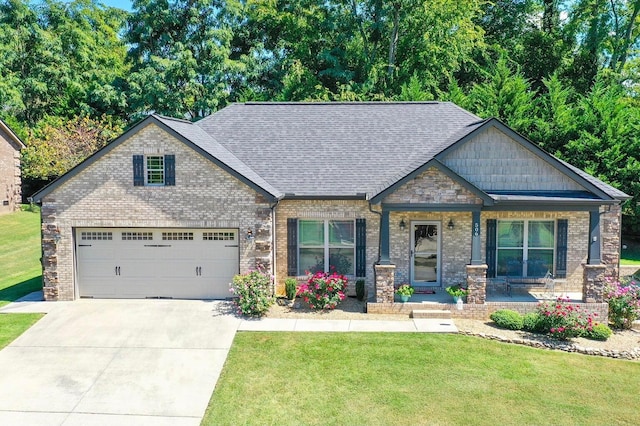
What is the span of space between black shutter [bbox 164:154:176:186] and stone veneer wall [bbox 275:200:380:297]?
3.38m

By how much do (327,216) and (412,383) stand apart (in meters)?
6.87

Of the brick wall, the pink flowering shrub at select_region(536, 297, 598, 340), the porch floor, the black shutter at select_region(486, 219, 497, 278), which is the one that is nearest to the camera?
the pink flowering shrub at select_region(536, 297, 598, 340)

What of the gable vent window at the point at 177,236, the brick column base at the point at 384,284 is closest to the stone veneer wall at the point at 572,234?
the brick column base at the point at 384,284

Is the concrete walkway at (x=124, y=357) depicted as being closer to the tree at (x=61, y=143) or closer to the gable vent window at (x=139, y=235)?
the gable vent window at (x=139, y=235)

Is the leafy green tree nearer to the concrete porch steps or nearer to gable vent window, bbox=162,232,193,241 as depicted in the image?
gable vent window, bbox=162,232,193,241

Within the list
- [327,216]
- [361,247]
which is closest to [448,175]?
[361,247]

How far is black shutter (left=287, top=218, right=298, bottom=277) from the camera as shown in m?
16.1

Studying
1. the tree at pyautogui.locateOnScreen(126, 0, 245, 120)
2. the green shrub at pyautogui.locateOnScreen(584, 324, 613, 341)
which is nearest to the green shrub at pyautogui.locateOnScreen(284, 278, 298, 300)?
the green shrub at pyautogui.locateOnScreen(584, 324, 613, 341)

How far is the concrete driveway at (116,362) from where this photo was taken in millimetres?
9156

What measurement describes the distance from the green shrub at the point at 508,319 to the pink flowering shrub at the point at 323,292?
4417 mm

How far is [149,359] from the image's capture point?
448 inches

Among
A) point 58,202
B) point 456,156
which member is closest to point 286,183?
point 456,156

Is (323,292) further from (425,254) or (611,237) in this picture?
(611,237)

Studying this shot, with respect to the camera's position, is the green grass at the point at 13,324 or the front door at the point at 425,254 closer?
the green grass at the point at 13,324
